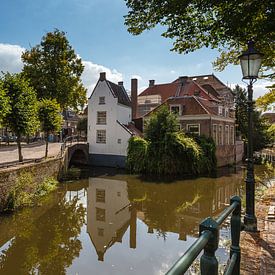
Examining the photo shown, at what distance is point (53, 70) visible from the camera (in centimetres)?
2780

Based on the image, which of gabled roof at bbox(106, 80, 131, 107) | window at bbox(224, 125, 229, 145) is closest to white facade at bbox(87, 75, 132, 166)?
gabled roof at bbox(106, 80, 131, 107)

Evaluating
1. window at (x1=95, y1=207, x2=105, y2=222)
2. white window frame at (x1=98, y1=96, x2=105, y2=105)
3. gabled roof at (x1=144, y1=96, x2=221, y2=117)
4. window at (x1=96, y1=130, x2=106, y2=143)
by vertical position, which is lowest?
window at (x1=95, y1=207, x2=105, y2=222)

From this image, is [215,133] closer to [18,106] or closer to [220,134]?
[220,134]

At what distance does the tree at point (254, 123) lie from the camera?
32625 mm

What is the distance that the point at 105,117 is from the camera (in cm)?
2695

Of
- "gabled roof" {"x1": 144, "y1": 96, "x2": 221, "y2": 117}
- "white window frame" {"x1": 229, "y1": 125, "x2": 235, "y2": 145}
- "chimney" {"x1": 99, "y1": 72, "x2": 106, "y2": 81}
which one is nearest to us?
"gabled roof" {"x1": 144, "y1": 96, "x2": 221, "y2": 117}

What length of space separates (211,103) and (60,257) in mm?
23451

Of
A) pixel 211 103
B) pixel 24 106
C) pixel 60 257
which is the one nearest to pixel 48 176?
pixel 24 106

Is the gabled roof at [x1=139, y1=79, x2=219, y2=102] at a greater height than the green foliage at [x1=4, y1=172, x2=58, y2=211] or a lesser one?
greater

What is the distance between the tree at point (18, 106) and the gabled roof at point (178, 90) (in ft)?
61.7

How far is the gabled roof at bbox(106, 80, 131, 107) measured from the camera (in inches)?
1064

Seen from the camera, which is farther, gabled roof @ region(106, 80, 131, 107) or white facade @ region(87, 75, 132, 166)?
gabled roof @ region(106, 80, 131, 107)

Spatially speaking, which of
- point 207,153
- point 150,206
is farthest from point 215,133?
point 150,206

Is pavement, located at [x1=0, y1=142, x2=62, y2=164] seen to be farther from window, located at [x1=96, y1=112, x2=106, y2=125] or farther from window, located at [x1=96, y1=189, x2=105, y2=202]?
window, located at [x1=96, y1=112, x2=106, y2=125]
